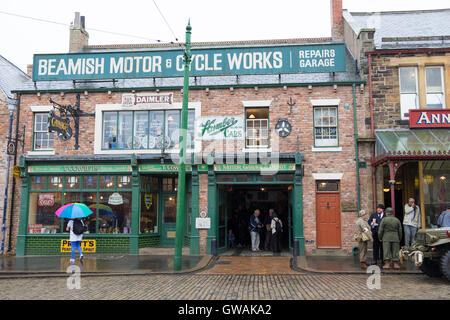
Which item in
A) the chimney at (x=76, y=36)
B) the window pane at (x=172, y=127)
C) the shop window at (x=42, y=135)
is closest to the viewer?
the window pane at (x=172, y=127)

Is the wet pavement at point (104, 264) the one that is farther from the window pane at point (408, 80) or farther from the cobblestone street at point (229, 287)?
the window pane at point (408, 80)

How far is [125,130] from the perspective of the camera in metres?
15.5

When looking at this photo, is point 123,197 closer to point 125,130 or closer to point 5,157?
point 125,130

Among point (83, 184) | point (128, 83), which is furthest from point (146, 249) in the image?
point (128, 83)

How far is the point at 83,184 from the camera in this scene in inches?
603

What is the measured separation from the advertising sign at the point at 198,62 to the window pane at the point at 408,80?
2338 millimetres

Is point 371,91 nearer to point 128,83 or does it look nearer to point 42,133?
point 128,83

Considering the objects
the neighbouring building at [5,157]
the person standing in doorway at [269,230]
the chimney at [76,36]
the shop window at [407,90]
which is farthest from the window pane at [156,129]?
the shop window at [407,90]

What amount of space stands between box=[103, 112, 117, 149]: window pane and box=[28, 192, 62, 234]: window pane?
278 cm

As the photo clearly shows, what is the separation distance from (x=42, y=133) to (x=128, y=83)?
4.03 m

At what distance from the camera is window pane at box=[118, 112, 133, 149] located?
15.4 meters

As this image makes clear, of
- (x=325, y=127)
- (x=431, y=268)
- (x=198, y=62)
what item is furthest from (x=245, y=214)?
(x=431, y=268)

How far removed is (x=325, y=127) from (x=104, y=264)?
9301 mm

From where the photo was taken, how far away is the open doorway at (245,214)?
50.4 feet
